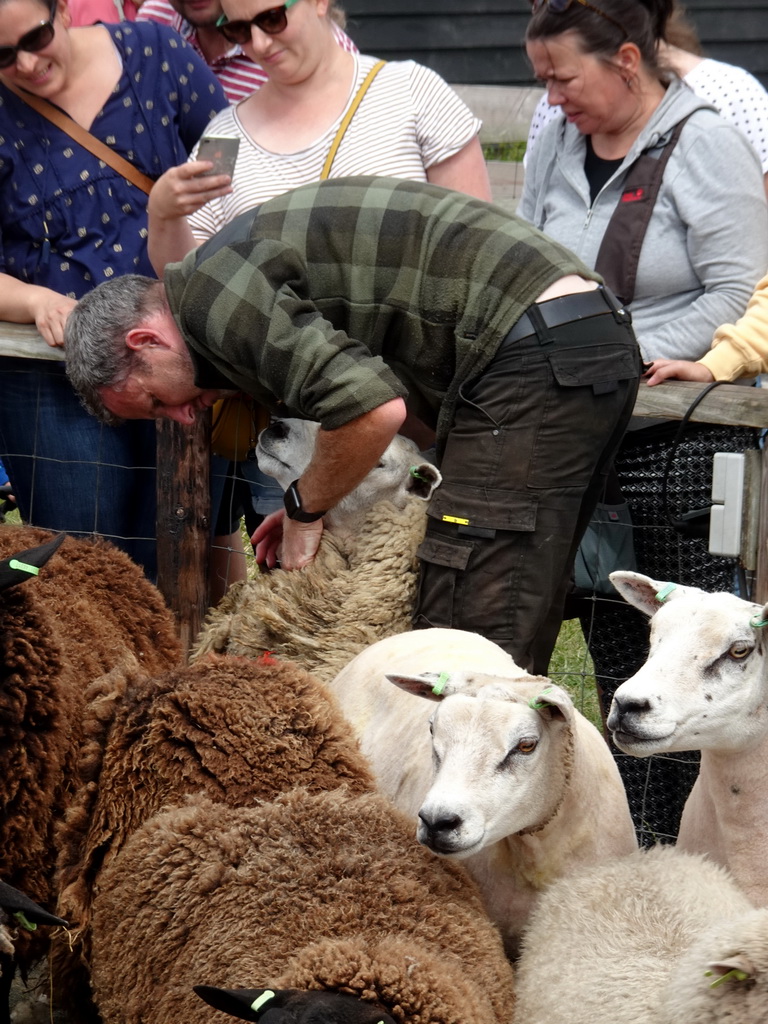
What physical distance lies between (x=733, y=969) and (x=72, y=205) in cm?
275

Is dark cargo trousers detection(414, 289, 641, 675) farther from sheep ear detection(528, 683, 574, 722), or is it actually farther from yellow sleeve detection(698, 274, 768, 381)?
sheep ear detection(528, 683, 574, 722)

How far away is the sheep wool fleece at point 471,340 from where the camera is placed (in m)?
2.96

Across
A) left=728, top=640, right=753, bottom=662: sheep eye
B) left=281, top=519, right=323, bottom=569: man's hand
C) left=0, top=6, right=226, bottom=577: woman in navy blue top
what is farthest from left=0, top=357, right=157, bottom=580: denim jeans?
left=728, top=640, right=753, bottom=662: sheep eye

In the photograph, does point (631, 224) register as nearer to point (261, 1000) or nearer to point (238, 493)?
point (238, 493)

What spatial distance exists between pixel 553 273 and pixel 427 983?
1737 millimetres

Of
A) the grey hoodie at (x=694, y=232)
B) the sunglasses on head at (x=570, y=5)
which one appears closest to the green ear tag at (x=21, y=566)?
the grey hoodie at (x=694, y=232)

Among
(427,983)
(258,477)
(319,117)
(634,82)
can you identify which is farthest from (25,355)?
(427,983)

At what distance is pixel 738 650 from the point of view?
7.77 ft

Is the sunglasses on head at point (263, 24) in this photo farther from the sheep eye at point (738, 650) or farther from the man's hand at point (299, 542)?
the sheep eye at point (738, 650)

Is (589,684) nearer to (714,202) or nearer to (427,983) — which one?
(714,202)

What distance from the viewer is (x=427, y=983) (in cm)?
194

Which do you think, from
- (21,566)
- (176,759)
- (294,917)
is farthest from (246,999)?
(21,566)

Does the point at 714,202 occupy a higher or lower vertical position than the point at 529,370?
higher

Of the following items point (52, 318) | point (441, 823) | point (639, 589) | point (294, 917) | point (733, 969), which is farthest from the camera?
point (52, 318)
